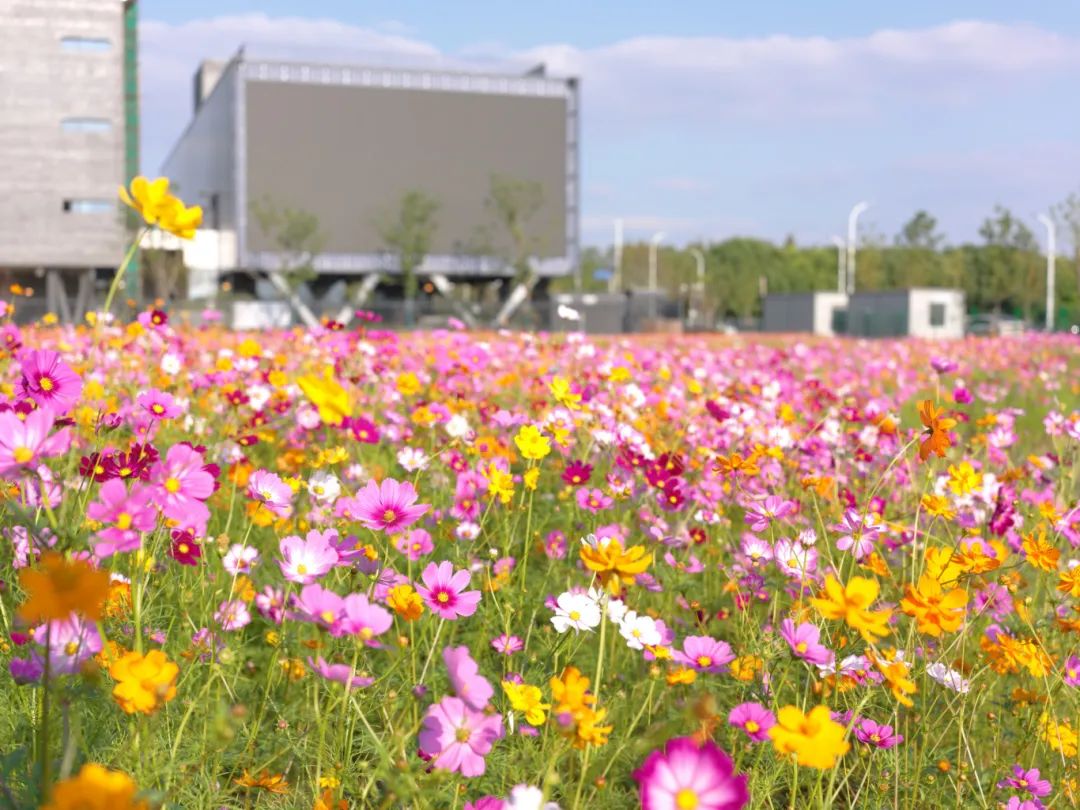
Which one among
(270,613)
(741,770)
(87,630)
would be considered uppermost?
(87,630)

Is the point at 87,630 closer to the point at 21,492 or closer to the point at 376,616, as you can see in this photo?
the point at 376,616

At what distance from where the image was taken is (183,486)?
1.50m

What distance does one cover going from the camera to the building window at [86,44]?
33.9 m

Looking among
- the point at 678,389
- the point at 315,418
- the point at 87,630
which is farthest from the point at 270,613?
the point at 678,389

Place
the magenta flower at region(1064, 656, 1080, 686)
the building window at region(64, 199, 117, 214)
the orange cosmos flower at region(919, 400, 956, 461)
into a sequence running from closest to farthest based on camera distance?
the orange cosmos flower at region(919, 400, 956, 461), the magenta flower at region(1064, 656, 1080, 686), the building window at region(64, 199, 117, 214)

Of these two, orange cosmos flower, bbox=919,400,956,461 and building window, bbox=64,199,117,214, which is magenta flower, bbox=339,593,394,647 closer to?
orange cosmos flower, bbox=919,400,956,461

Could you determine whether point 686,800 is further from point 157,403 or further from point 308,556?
point 157,403

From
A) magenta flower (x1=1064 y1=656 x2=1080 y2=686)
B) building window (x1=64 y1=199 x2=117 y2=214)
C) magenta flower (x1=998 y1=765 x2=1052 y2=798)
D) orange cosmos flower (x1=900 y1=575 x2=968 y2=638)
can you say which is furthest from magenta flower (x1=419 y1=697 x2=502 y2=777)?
building window (x1=64 y1=199 x2=117 y2=214)

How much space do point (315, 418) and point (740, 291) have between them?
66.7 metres

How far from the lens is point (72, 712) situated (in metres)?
1.72

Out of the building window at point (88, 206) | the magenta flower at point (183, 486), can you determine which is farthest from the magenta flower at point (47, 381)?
the building window at point (88, 206)

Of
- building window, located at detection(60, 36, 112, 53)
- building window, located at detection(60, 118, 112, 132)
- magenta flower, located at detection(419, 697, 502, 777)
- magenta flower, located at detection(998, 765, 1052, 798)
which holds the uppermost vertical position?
building window, located at detection(60, 36, 112, 53)

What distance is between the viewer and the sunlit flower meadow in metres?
1.30

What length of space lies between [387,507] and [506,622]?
389 mm
